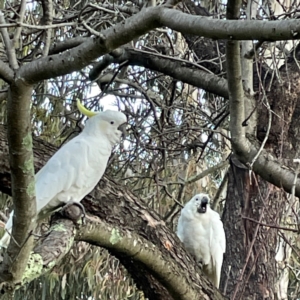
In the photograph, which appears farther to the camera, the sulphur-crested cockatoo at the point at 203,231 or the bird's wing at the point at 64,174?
the sulphur-crested cockatoo at the point at 203,231

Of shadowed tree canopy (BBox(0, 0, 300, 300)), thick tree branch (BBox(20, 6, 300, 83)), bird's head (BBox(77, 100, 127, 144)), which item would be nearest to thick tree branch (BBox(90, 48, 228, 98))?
shadowed tree canopy (BBox(0, 0, 300, 300))

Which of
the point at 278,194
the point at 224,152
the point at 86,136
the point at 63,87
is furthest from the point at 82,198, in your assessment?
the point at 224,152

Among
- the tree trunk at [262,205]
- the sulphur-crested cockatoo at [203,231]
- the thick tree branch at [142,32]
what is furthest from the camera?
the sulphur-crested cockatoo at [203,231]

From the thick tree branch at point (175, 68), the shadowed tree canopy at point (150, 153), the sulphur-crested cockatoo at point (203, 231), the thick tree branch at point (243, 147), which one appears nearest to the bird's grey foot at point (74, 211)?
the shadowed tree canopy at point (150, 153)

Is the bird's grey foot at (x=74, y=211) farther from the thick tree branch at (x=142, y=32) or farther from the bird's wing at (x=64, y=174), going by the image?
the thick tree branch at (x=142, y=32)

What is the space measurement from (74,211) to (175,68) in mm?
897

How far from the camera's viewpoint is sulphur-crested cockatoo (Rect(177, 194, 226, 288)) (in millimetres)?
2596

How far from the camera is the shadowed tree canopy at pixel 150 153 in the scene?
107 cm

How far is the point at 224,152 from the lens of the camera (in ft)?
11.6

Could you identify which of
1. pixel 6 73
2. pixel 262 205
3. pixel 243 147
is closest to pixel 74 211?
pixel 243 147

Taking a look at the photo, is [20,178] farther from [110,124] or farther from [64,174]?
[110,124]

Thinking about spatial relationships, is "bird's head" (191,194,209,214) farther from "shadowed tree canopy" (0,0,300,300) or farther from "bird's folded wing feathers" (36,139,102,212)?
"bird's folded wing feathers" (36,139,102,212)

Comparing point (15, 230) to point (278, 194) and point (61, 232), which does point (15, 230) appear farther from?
point (278, 194)

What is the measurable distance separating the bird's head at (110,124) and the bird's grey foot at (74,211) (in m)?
0.33
